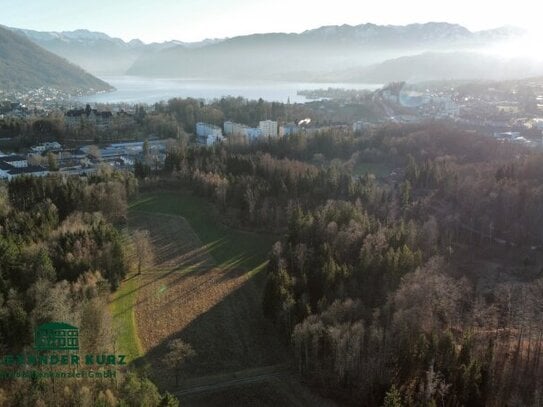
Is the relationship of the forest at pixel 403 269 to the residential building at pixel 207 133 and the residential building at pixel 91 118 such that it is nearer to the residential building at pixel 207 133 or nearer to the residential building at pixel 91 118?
the residential building at pixel 207 133

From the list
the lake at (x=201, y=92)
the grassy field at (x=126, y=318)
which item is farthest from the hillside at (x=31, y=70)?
the grassy field at (x=126, y=318)

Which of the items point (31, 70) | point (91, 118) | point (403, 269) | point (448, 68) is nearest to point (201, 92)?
point (31, 70)

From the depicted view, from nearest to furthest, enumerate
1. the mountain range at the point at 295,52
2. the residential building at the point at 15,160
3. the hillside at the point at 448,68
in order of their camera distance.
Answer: the residential building at the point at 15,160, the hillside at the point at 448,68, the mountain range at the point at 295,52

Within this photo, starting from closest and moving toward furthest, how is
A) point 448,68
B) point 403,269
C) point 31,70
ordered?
point 403,269, point 31,70, point 448,68

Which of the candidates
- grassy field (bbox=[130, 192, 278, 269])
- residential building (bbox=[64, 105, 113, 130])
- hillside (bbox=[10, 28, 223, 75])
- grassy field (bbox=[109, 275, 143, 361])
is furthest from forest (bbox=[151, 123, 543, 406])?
hillside (bbox=[10, 28, 223, 75])

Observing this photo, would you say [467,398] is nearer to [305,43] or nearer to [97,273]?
[97,273]

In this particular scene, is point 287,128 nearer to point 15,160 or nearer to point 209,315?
point 15,160
